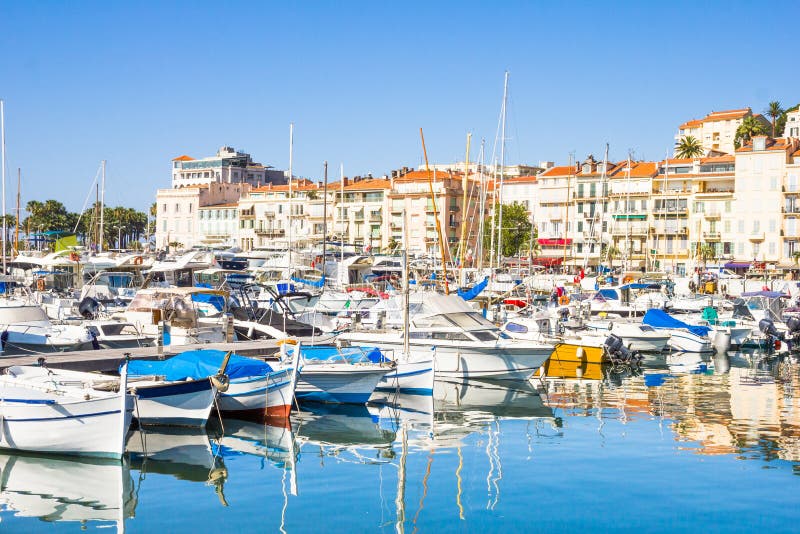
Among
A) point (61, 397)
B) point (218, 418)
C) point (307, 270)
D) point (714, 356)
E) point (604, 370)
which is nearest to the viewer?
point (61, 397)

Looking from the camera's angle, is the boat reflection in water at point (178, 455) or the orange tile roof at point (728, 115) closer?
the boat reflection in water at point (178, 455)

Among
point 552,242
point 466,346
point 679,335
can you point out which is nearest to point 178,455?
point 466,346

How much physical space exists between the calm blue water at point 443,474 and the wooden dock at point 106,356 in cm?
431

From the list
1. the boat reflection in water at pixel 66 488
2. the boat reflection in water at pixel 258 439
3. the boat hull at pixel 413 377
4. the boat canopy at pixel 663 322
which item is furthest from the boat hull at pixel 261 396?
the boat canopy at pixel 663 322

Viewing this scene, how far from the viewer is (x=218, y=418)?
84.7 feet

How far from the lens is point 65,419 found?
20203mm

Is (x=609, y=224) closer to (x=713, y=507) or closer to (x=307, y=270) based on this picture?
(x=307, y=270)

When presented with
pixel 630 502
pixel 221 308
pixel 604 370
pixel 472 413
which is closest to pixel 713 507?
pixel 630 502

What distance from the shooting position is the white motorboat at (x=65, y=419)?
65.8 feet

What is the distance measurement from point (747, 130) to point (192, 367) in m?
104

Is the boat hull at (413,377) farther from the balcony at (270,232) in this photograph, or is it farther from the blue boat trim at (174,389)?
the balcony at (270,232)

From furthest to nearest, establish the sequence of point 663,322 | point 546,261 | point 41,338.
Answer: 1. point 546,261
2. point 663,322
3. point 41,338

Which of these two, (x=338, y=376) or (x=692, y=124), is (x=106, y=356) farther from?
(x=692, y=124)

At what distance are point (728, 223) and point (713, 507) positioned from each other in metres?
77.7
